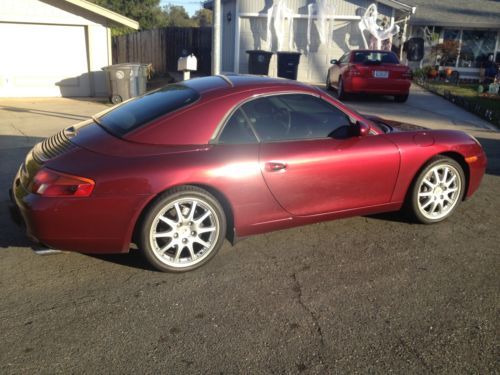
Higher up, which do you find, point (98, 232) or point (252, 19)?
point (252, 19)

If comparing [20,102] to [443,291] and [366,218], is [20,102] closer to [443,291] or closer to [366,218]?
[366,218]

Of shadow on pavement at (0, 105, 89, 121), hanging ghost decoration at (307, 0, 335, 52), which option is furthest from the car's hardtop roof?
hanging ghost decoration at (307, 0, 335, 52)

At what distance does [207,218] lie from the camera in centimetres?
385

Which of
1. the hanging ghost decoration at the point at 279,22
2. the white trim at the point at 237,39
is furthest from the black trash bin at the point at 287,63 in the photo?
the white trim at the point at 237,39

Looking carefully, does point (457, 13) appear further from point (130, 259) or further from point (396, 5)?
point (130, 259)

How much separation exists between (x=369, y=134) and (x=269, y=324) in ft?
6.86

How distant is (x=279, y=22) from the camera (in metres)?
18.5

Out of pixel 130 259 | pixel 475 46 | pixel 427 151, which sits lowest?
pixel 130 259

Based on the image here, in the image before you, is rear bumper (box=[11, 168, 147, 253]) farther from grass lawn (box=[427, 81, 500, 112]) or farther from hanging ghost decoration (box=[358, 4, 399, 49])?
hanging ghost decoration (box=[358, 4, 399, 49])

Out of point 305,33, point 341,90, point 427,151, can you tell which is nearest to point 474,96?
point 341,90

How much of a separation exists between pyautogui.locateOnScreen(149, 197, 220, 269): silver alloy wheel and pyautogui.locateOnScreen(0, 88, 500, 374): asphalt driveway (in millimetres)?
141

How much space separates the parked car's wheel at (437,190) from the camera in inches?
185

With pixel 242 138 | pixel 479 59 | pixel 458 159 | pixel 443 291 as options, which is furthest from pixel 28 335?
pixel 479 59

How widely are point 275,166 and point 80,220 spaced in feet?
5.02
